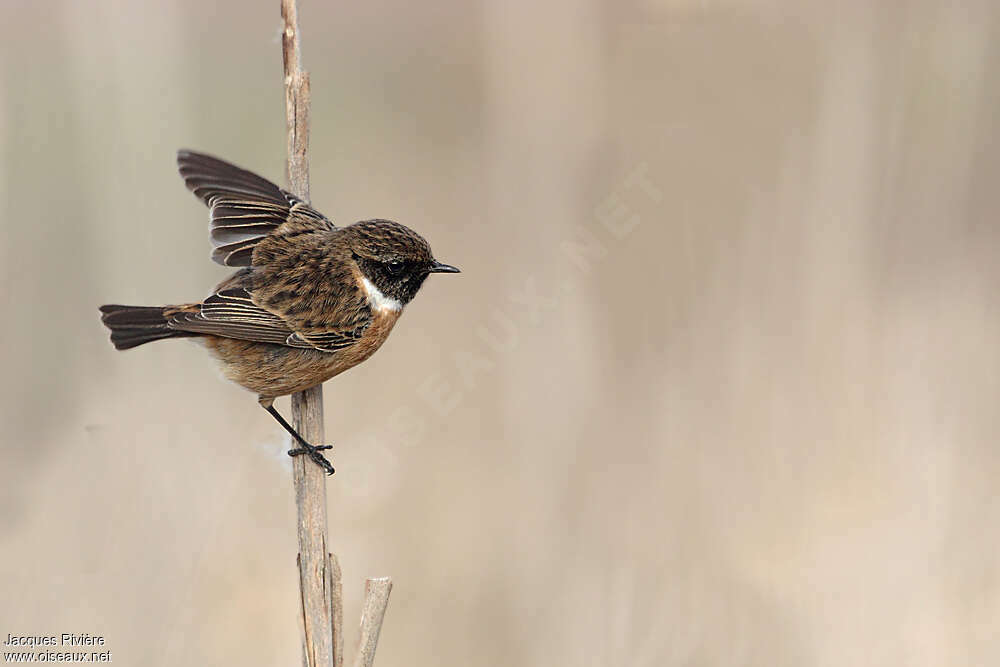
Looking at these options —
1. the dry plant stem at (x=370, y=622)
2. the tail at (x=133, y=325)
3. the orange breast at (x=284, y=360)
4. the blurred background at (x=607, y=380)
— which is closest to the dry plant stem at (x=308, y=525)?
the dry plant stem at (x=370, y=622)

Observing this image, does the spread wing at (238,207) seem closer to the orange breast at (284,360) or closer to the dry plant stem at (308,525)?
the orange breast at (284,360)

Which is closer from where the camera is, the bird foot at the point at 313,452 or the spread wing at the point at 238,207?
the bird foot at the point at 313,452

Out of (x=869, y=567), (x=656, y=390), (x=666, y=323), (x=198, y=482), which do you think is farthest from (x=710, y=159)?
(x=198, y=482)

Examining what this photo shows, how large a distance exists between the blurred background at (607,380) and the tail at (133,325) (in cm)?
63

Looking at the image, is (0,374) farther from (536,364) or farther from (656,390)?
(656,390)

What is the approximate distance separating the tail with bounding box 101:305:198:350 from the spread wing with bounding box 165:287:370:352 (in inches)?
1.6

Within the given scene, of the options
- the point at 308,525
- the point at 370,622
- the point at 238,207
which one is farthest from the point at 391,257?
the point at 370,622

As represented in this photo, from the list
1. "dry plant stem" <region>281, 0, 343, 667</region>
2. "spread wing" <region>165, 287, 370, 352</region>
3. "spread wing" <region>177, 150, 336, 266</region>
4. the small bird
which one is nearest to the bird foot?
"dry plant stem" <region>281, 0, 343, 667</region>

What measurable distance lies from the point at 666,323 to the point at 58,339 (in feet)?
9.87

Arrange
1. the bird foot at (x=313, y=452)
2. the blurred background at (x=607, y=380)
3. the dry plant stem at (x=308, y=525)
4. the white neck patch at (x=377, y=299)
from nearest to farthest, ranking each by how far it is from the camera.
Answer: the dry plant stem at (x=308, y=525), the bird foot at (x=313, y=452), the white neck patch at (x=377, y=299), the blurred background at (x=607, y=380)

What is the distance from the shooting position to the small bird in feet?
11.5

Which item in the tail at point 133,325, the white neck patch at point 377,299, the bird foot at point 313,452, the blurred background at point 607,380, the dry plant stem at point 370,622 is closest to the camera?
the dry plant stem at point 370,622

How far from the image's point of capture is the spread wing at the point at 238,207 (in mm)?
3699

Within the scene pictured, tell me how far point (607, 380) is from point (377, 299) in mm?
1389
